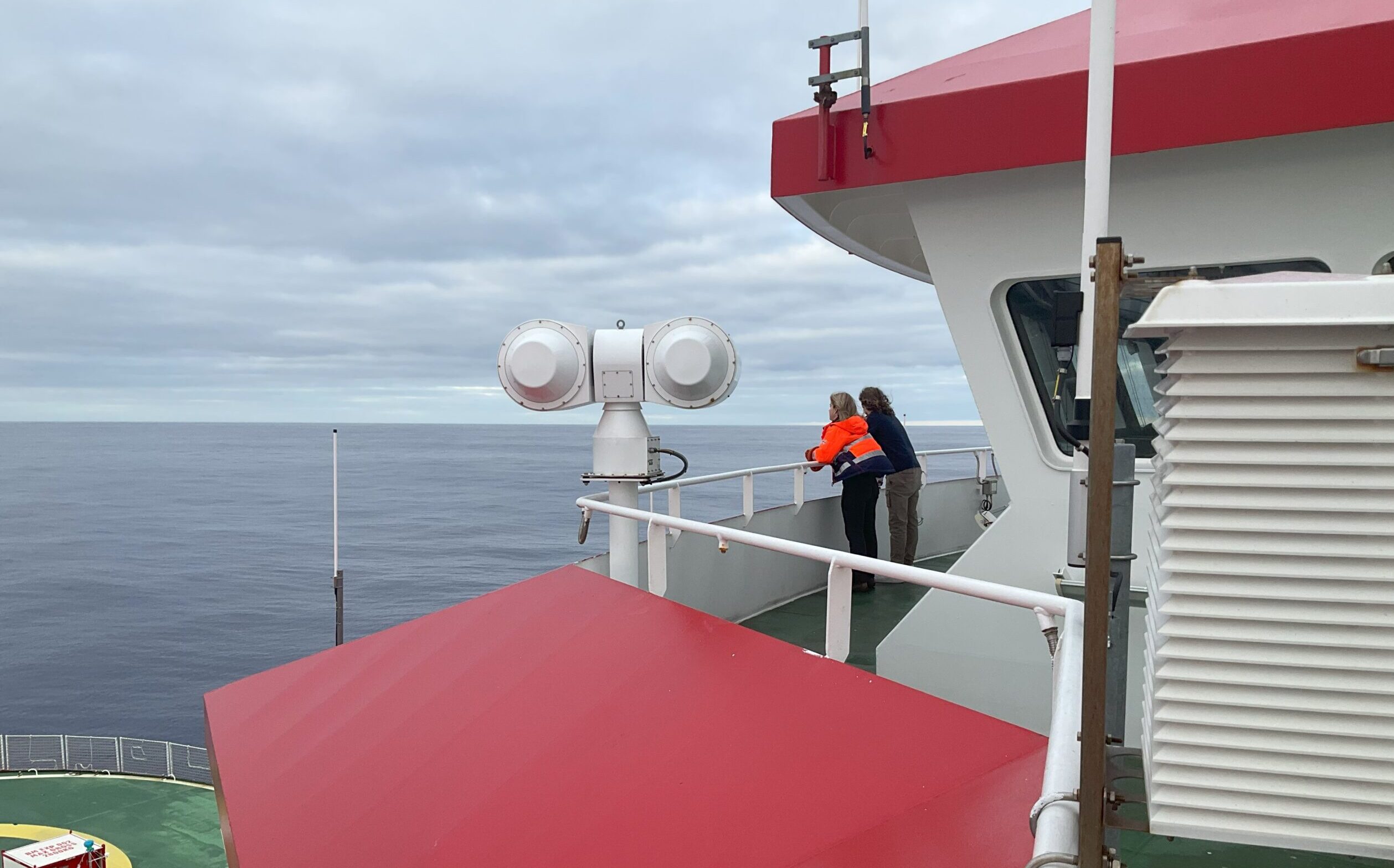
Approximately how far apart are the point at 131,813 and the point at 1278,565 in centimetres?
1855

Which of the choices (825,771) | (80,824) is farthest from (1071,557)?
(80,824)

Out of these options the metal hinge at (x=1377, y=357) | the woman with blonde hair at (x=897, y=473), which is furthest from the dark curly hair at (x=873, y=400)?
the metal hinge at (x=1377, y=357)

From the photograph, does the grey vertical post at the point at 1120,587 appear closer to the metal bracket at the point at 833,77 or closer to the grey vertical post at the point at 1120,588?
the grey vertical post at the point at 1120,588

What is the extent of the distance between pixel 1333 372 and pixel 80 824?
18.8m

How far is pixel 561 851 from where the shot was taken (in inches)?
123

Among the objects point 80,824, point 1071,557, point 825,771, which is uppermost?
point 1071,557

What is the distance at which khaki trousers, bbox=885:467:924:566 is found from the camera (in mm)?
8391

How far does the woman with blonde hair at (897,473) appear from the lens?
7.60 meters

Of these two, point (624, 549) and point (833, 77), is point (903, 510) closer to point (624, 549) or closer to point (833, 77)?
point (624, 549)

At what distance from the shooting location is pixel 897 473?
8.31 m

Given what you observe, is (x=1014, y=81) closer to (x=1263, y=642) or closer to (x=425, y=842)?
(x=1263, y=642)

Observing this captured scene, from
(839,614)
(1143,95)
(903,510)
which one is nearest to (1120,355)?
(1143,95)

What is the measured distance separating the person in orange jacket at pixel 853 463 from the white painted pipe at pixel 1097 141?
3.58 meters

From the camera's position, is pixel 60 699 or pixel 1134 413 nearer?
pixel 1134 413
